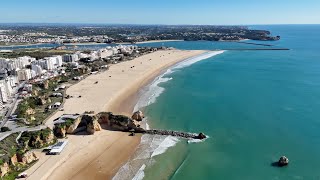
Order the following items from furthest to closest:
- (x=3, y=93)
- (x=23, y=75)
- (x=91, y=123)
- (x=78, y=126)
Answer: (x=23, y=75)
(x=3, y=93)
(x=78, y=126)
(x=91, y=123)

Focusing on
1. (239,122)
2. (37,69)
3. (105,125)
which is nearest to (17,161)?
(105,125)

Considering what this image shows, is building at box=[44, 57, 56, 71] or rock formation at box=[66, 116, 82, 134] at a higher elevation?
building at box=[44, 57, 56, 71]

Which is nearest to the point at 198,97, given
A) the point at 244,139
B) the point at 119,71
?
the point at 244,139

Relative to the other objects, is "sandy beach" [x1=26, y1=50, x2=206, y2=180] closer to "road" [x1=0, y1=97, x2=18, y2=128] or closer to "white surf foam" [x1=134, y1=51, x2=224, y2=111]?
"white surf foam" [x1=134, y1=51, x2=224, y2=111]


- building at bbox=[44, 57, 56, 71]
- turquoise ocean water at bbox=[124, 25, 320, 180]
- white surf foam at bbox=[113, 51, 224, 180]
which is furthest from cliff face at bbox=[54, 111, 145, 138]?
building at bbox=[44, 57, 56, 71]

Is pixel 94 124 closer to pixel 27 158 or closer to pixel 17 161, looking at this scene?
pixel 27 158

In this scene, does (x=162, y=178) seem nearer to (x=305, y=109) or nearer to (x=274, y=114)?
(x=274, y=114)

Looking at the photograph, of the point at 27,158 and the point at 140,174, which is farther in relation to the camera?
the point at 27,158

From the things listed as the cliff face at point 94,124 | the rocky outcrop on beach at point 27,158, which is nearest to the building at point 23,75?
the cliff face at point 94,124
